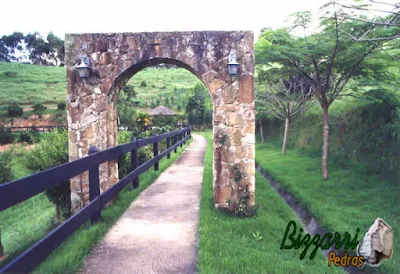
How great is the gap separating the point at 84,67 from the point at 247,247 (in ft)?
12.5

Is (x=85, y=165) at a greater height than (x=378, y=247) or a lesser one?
greater

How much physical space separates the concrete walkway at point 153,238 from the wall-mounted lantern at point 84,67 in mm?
2340

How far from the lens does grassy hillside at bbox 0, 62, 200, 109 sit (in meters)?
45.3

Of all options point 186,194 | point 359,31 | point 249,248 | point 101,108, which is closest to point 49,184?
point 249,248

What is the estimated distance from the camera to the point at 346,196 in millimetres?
7121

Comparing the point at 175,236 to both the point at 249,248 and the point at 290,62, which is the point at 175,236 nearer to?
the point at 249,248

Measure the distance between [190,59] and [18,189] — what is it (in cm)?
370

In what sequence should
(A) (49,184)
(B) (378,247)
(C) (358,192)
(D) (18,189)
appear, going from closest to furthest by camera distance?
→ (D) (18,189) → (A) (49,184) → (B) (378,247) → (C) (358,192)

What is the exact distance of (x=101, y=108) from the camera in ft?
19.4

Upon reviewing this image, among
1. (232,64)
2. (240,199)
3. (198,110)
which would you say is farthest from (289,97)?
(198,110)

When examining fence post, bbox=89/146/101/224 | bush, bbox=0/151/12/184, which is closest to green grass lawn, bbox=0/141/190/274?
fence post, bbox=89/146/101/224

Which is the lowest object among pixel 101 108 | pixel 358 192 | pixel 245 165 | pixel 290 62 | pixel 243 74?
pixel 358 192

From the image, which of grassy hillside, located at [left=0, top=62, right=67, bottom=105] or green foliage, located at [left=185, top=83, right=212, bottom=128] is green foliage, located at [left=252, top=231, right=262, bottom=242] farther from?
grassy hillside, located at [left=0, top=62, right=67, bottom=105]

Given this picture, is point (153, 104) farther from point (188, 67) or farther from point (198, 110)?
point (188, 67)
